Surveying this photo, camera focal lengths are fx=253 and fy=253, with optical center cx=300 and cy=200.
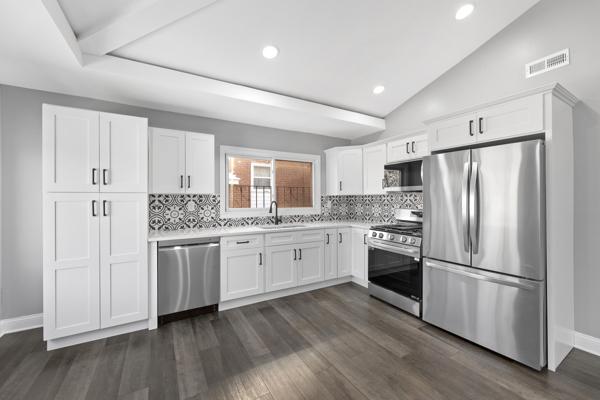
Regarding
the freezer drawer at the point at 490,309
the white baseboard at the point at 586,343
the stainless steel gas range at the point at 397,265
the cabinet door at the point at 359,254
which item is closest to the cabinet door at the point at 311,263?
the cabinet door at the point at 359,254

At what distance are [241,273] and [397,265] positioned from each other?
6.46 feet

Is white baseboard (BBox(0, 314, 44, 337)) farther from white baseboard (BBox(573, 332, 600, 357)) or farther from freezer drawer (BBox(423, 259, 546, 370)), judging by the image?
white baseboard (BBox(573, 332, 600, 357))

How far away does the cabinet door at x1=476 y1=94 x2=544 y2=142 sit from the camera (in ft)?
6.83

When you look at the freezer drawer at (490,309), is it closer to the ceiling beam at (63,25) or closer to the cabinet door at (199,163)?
the cabinet door at (199,163)

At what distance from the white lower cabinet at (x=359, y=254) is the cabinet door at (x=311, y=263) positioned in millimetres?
554

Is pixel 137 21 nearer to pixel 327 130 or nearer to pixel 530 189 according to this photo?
pixel 327 130

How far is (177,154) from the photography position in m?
3.10

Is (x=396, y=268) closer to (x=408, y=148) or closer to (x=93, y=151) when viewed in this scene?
(x=408, y=148)

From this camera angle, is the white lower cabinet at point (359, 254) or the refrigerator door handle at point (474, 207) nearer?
the refrigerator door handle at point (474, 207)

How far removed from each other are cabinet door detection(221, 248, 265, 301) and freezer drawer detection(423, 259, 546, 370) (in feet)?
6.59

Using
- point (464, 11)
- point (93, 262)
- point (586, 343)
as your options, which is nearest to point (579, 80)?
point (464, 11)

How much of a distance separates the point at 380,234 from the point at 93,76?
360 cm

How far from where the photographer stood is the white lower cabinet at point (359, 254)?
12.6 feet

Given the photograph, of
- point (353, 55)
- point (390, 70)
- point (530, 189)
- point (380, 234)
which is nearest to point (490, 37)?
point (390, 70)
